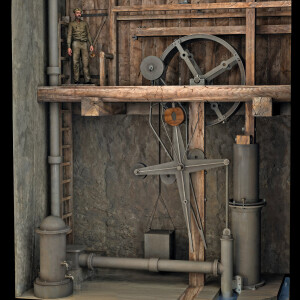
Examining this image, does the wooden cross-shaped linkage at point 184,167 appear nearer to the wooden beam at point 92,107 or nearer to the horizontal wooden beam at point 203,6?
the wooden beam at point 92,107

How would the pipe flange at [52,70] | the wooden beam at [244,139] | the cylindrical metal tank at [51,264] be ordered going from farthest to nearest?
1. the pipe flange at [52,70]
2. the wooden beam at [244,139]
3. the cylindrical metal tank at [51,264]

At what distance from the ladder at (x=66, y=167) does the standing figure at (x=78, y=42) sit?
0.62m

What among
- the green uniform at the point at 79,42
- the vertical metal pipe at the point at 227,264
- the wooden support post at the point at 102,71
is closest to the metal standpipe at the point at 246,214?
the vertical metal pipe at the point at 227,264

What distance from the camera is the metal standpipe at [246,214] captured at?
946cm

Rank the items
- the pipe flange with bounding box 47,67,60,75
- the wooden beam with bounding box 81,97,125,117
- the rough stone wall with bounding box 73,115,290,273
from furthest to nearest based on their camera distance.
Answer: the rough stone wall with bounding box 73,115,290,273, the pipe flange with bounding box 47,67,60,75, the wooden beam with bounding box 81,97,125,117

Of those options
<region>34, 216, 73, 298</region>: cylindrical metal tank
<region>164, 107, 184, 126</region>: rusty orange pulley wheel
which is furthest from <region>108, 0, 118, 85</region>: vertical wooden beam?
<region>34, 216, 73, 298</region>: cylindrical metal tank

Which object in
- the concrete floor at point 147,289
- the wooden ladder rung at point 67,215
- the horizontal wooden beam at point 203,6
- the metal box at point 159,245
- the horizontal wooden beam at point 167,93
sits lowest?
the concrete floor at point 147,289

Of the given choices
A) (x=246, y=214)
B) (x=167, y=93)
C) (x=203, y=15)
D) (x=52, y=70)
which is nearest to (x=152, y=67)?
(x=167, y=93)

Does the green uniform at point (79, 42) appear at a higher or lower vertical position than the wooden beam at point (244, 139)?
higher

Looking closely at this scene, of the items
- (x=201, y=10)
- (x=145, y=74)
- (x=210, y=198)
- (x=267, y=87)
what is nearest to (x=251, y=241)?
(x=210, y=198)

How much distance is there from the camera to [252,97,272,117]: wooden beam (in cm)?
905

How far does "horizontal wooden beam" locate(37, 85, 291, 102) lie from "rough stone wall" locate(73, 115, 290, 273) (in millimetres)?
1016

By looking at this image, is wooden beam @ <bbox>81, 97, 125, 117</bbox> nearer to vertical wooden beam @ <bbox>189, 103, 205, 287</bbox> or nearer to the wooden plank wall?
the wooden plank wall

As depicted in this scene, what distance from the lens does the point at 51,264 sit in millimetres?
9312
